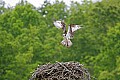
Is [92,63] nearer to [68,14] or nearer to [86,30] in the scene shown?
[86,30]

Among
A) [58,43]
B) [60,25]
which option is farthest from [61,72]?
[58,43]

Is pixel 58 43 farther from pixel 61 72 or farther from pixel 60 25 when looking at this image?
pixel 61 72

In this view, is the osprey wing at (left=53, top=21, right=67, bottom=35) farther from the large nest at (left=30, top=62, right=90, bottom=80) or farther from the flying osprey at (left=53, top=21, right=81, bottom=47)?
the large nest at (left=30, top=62, right=90, bottom=80)

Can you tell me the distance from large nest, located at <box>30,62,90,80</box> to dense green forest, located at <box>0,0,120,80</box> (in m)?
18.7

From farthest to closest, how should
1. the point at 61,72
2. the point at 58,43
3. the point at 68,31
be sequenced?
the point at 58,43 < the point at 68,31 < the point at 61,72

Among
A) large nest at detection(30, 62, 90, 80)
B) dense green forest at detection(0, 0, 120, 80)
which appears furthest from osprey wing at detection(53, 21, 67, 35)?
dense green forest at detection(0, 0, 120, 80)

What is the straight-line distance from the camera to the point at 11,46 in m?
27.2

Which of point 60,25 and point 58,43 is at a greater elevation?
point 60,25

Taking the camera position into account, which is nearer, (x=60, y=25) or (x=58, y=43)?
(x=60, y=25)

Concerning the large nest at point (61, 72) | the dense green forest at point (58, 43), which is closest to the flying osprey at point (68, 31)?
the large nest at point (61, 72)

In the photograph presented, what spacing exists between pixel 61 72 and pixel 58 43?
24.1 m

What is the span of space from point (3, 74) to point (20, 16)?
6314 mm

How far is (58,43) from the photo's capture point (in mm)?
30406

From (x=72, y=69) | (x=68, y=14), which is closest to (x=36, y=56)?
(x=68, y=14)
